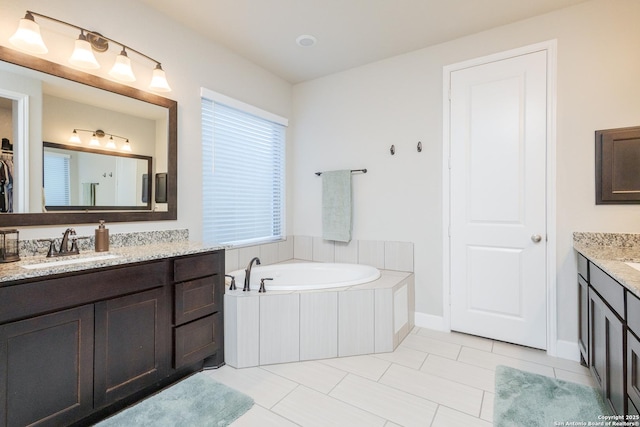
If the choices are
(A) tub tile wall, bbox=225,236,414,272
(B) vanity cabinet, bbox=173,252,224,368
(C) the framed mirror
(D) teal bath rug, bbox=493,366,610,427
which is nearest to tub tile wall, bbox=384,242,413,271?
(A) tub tile wall, bbox=225,236,414,272

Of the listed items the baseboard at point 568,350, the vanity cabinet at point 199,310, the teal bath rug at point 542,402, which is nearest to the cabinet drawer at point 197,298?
the vanity cabinet at point 199,310

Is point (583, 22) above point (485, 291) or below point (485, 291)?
above

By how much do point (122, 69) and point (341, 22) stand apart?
5.41 feet

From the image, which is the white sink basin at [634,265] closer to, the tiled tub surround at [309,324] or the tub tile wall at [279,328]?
the tiled tub surround at [309,324]

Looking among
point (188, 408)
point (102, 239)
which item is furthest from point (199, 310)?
point (102, 239)

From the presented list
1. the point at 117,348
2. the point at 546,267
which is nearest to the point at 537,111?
the point at 546,267

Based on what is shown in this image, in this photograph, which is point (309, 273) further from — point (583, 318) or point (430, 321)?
point (583, 318)

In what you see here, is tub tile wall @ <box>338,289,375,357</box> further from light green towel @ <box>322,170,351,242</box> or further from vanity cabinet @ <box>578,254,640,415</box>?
vanity cabinet @ <box>578,254,640,415</box>

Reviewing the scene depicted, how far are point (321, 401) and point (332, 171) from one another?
7.29 ft

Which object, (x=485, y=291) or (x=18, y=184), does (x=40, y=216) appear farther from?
(x=485, y=291)

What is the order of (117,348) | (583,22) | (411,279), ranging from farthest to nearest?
(411,279)
(583,22)
(117,348)

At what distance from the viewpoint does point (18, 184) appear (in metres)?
1.68

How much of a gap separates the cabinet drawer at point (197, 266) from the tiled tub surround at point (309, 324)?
0.80ft

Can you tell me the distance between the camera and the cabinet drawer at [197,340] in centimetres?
194
